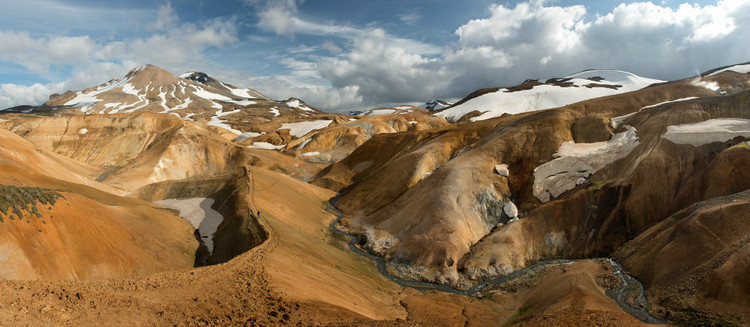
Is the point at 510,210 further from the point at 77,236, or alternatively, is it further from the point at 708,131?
the point at 77,236

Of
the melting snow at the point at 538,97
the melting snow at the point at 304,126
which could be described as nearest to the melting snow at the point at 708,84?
the melting snow at the point at 538,97

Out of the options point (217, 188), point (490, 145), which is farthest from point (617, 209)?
point (217, 188)

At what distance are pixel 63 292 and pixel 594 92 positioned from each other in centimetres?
13701

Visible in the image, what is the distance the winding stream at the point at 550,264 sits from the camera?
880 inches

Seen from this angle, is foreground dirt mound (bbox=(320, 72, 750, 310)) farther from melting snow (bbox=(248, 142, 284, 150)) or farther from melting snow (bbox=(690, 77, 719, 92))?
melting snow (bbox=(248, 142, 284, 150))

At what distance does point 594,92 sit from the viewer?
119 meters

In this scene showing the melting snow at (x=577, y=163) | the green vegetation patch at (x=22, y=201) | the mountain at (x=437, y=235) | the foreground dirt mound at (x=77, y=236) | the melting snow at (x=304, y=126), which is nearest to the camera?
the mountain at (x=437, y=235)

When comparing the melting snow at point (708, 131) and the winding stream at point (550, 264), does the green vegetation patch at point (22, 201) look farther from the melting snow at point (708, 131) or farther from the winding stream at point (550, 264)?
the melting snow at point (708, 131)

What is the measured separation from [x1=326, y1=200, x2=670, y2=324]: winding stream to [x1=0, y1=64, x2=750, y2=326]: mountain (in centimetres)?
16

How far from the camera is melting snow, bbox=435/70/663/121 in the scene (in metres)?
118

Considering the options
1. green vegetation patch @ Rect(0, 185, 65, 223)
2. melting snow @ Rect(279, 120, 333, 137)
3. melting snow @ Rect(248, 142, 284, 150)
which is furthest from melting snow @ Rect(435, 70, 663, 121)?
green vegetation patch @ Rect(0, 185, 65, 223)

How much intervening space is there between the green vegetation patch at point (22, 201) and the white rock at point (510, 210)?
38728 mm

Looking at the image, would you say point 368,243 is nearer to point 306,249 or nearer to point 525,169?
point 306,249

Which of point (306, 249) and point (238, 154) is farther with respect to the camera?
point (238, 154)
